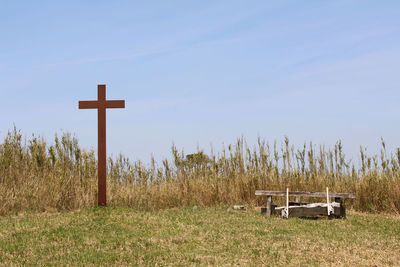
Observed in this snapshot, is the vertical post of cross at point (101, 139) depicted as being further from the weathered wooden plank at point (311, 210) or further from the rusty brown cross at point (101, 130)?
the weathered wooden plank at point (311, 210)

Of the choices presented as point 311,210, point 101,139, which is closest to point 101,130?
point 101,139

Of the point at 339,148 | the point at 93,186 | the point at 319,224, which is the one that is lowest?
the point at 319,224

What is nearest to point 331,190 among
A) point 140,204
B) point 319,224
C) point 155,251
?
point 319,224

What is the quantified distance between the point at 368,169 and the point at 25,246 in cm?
849

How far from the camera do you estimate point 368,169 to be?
37.3ft

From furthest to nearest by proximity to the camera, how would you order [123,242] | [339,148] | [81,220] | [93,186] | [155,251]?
[339,148]
[93,186]
[81,220]
[123,242]
[155,251]

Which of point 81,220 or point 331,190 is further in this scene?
point 331,190

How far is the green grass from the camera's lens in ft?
18.4

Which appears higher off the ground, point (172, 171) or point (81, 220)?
point (172, 171)

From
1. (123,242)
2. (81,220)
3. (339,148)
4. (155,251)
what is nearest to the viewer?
(155,251)

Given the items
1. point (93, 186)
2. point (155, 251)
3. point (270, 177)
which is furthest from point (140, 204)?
point (155, 251)

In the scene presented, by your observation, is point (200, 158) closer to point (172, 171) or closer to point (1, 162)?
point (172, 171)

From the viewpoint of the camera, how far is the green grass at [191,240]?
5.62 m

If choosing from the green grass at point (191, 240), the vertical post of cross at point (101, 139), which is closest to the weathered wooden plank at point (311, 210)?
the green grass at point (191, 240)
